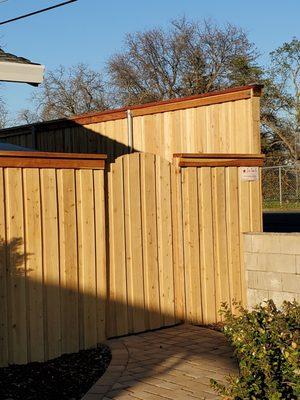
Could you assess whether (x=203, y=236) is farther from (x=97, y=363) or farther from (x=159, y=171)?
(x=97, y=363)

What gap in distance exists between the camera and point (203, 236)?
→ 784 centimetres

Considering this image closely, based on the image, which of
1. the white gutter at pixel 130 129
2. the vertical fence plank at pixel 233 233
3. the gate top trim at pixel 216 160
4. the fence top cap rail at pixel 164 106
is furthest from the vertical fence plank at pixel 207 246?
the white gutter at pixel 130 129

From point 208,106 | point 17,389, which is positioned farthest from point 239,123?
point 17,389

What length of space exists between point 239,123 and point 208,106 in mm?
841

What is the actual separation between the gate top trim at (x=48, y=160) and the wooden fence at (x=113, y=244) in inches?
0.4

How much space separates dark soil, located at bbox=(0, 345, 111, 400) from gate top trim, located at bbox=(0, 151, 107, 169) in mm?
1897

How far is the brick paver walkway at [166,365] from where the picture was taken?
16.9 ft

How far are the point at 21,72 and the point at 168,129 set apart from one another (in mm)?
4801

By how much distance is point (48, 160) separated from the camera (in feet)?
20.5

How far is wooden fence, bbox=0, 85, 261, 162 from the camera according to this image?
9.11 m

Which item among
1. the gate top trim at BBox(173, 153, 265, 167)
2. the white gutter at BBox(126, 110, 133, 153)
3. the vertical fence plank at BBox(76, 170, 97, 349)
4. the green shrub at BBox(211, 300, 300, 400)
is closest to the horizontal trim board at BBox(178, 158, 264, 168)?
the gate top trim at BBox(173, 153, 265, 167)

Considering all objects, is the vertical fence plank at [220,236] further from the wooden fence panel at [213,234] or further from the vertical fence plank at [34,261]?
the vertical fence plank at [34,261]

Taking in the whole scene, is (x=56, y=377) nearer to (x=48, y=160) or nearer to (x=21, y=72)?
(x=48, y=160)

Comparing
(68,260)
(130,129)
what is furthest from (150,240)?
(130,129)
